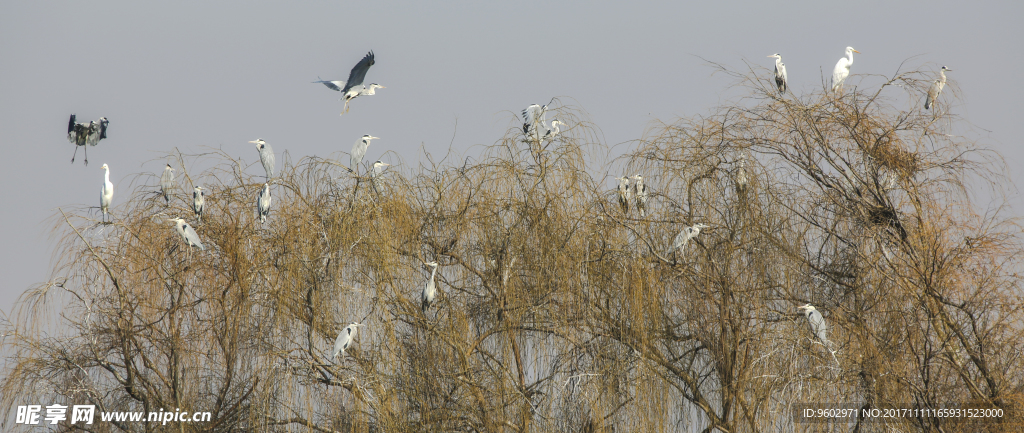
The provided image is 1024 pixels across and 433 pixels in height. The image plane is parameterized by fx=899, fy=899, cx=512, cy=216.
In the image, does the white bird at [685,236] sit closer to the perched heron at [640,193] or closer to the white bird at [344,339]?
the perched heron at [640,193]

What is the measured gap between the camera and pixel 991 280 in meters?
5.93

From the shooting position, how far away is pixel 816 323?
612 centimetres

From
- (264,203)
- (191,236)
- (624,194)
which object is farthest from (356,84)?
(624,194)

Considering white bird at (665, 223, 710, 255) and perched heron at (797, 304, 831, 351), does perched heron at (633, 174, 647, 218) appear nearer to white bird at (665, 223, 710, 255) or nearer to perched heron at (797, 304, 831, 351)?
white bird at (665, 223, 710, 255)

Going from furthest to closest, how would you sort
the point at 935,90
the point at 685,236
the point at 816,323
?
the point at 935,90 < the point at 685,236 < the point at 816,323

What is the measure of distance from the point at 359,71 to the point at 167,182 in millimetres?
2057

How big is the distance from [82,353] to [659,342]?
14.8 ft

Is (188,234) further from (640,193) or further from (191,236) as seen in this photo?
(640,193)

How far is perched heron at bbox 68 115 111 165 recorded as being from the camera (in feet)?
28.0

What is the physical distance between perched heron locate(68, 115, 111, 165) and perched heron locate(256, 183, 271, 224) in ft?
8.10

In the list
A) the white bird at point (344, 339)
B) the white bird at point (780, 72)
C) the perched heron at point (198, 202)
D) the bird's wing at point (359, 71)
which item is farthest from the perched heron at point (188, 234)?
the white bird at point (780, 72)

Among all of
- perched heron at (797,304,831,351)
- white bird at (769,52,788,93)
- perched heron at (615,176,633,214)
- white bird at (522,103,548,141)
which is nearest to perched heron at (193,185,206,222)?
white bird at (522,103,548,141)

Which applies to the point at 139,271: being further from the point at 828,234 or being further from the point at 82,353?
the point at 828,234

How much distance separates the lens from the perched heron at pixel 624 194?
7.25 meters
